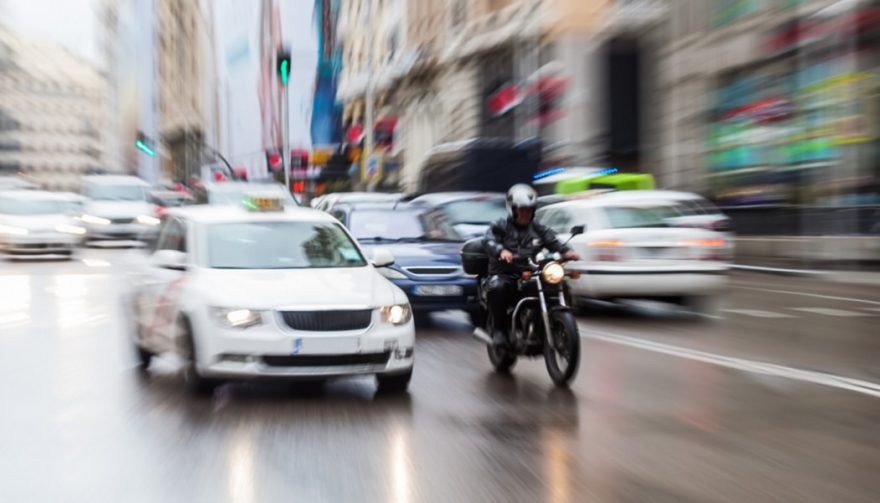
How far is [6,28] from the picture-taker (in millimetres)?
162875

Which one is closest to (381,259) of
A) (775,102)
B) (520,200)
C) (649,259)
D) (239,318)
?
(520,200)

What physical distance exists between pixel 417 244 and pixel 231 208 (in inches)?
173

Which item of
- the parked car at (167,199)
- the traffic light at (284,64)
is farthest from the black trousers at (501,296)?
the parked car at (167,199)

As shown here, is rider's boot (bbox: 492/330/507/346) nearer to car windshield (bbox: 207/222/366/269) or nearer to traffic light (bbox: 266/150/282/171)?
car windshield (bbox: 207/222/366/269)

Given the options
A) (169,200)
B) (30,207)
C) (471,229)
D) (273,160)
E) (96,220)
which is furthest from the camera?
(273,160)

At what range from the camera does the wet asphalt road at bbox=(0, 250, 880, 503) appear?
17.3 ft

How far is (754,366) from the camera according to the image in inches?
369

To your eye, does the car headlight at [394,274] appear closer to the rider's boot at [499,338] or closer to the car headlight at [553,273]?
the rider's boot at [499,338]

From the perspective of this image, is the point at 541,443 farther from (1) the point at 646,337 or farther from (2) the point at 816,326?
(2) the point at 816,326

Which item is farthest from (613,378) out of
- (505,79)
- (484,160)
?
(505,79)

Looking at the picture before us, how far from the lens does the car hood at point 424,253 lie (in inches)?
512

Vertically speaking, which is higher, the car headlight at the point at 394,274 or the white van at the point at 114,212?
the white van at the point at 114,212

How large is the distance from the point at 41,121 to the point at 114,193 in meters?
163

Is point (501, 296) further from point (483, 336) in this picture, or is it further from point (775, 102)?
point (775, 102)
